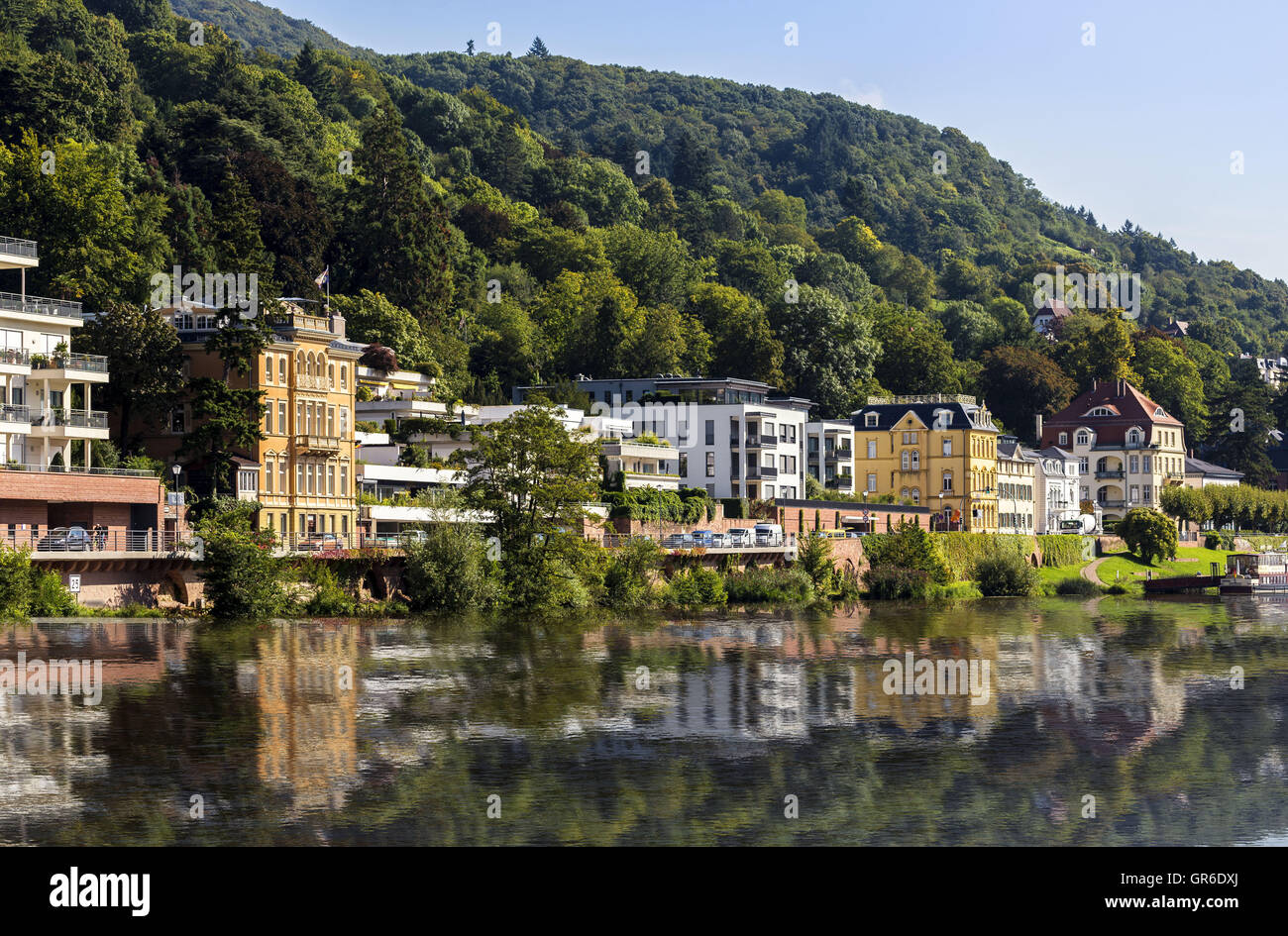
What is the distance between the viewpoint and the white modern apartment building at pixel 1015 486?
171625mm

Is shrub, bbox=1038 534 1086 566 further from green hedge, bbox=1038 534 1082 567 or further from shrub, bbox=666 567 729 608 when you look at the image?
shrub, bbox=666 567 729 608

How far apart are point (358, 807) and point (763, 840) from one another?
995 centimetres

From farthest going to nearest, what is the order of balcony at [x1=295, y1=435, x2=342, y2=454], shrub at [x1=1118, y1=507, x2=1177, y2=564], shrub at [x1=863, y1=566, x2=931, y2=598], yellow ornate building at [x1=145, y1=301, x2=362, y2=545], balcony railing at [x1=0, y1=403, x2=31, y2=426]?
shrub at [x1=1118, y1=507, x2=1177, y2=564]
shrub at [x1=863, y1=566, x2=931, y2=598]
balcony at [x1=295, y1=435, x2=342, y2=454]
yellow ornate building at [x1=145, y1=301, x2=362, y2=545]
balcony railing at [x1=0, y1=403, x2=31, y2=426]

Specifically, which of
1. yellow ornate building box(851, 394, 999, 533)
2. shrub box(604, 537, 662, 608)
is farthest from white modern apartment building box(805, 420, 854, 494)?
shrub box(604, 537, 662, 608)

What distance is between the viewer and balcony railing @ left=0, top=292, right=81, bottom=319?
8819 centimetres

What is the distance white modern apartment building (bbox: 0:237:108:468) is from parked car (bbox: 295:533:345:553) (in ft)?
36.8

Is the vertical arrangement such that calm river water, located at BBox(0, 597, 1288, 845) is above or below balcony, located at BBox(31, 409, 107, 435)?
below

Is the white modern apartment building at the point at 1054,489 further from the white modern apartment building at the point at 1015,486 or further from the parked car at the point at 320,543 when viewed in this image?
the parked car at the point at 320,543

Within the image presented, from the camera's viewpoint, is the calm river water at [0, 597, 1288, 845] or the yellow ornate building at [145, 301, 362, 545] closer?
the calm river water at [0, 597, 1288, 845]

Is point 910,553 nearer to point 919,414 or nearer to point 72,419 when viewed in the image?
point 919,414

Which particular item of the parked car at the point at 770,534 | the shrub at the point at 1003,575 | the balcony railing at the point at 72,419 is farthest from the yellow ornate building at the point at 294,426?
the shrub at the point at 1003,575

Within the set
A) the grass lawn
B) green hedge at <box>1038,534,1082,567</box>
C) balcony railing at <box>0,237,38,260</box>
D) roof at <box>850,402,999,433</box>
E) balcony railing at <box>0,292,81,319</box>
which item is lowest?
the grass lawn
